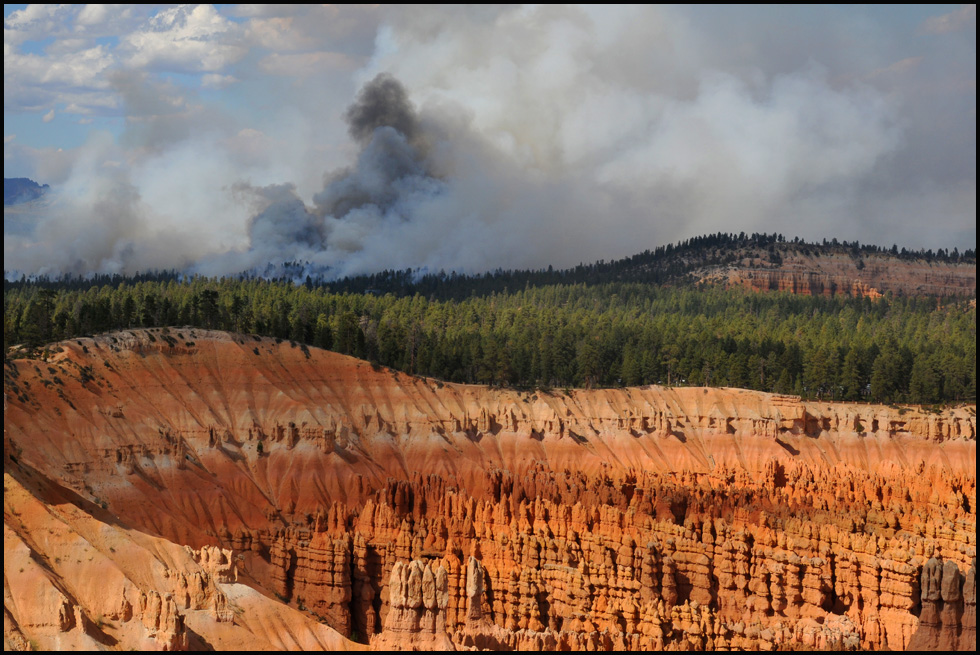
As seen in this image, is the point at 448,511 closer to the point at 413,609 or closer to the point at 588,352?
the point at 413,609

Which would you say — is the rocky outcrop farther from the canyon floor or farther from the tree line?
the tree line

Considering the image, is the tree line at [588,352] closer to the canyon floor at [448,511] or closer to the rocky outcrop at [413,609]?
the canyon floor at [448,511]

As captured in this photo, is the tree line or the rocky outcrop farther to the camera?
the tree line

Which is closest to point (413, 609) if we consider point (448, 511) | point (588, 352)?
point (448, 511)

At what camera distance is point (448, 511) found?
113250 mm

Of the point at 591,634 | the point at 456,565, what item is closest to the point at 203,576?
the point at 591,634

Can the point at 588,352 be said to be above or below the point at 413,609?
above

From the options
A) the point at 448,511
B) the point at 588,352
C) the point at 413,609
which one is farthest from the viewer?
the point at 588,352

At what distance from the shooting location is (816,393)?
165500mm

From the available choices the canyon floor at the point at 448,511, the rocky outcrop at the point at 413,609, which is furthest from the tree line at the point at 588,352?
the rocky outcrop at the point at 413,609

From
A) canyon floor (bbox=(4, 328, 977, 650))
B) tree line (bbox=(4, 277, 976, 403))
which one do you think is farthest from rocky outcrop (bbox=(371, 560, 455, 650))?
tree line (bbox=(4, 277, 976, 403))

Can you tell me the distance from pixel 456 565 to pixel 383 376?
144ft

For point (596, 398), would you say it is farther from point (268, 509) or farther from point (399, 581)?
point (399, 581)

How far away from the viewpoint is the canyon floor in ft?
233
